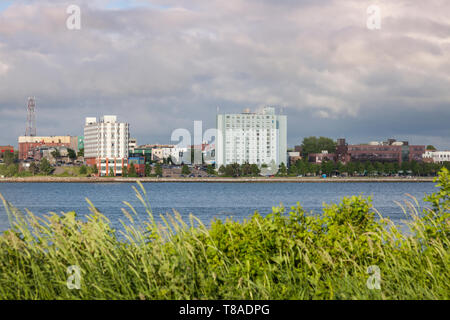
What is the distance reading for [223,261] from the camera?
30.2 feet

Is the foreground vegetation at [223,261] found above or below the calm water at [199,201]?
above

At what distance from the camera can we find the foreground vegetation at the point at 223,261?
27.6 feet

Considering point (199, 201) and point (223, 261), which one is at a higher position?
point (223, 261)

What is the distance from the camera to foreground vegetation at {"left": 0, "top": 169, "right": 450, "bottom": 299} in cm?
840

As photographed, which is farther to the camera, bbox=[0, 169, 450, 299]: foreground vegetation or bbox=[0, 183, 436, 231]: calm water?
bbox=[0, 183, 436, 231]: calm water

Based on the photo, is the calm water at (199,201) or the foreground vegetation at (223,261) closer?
the foreground vegetation at (223,261)

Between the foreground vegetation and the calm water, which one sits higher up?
the foreground vegetation

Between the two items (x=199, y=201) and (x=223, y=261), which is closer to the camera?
(x=223, y=261)

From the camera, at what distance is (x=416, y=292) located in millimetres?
8812
